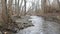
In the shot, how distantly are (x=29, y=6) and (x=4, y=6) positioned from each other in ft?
28.0

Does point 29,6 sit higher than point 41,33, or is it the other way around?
point 29,6

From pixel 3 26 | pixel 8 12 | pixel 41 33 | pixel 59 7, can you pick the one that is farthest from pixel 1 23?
pixel 59 7

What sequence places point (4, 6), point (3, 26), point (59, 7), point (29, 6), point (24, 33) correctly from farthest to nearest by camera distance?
point (29, 6)
point (59, 7)
point (4, 6)
point (3, 26)
point (24, 33)

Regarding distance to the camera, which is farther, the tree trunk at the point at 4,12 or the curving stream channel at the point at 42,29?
the tree trunk at the point at 4,12

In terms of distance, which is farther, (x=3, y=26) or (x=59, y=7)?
(x=59, y=7)

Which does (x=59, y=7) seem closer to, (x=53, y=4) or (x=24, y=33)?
(x=53, y=4)

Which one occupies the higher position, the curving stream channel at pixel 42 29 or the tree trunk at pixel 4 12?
the tree trunk at pixel 4 12

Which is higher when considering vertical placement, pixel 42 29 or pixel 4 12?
pixel 4 12

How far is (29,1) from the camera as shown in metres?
15.5

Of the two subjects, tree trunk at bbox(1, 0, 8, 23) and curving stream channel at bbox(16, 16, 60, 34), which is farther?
tree trunk at bbox(1, 0, 8, 23)

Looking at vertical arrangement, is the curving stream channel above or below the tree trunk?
below

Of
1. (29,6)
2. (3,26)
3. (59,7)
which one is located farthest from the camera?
(29,6)

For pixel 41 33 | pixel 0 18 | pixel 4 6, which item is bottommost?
pixel 41 33

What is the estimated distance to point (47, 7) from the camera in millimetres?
14742
